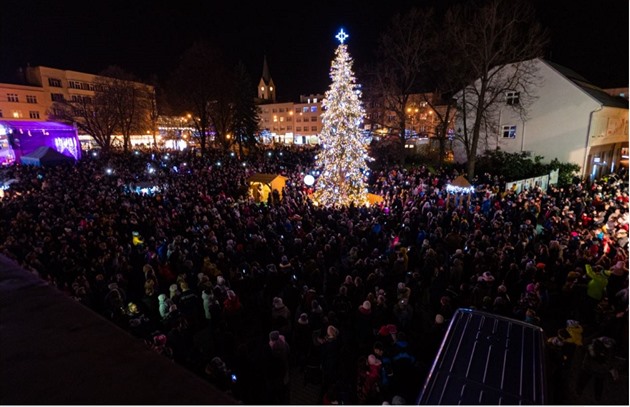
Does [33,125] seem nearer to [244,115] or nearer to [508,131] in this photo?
[244,115]

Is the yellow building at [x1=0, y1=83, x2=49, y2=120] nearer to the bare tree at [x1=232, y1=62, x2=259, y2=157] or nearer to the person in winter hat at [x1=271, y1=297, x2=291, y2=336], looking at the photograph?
the bare tree at [x1=232, y1=62, x2=259, y2=157]

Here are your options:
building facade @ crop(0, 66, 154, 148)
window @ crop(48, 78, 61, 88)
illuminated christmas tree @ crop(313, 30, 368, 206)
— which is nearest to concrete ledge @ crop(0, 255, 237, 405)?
illuminated christmas tree @ crop(313, 30, 368, 206)

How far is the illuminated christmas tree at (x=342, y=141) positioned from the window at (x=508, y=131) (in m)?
13.6

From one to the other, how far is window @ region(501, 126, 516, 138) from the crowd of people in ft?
35.0

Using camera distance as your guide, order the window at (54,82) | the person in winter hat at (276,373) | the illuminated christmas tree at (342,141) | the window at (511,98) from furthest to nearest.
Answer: the window at (54,82) → the window at (511,98) → the illuminated christmas tree at (342,141) → the person in winter hat at (276,373)

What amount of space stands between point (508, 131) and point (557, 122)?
2.88m

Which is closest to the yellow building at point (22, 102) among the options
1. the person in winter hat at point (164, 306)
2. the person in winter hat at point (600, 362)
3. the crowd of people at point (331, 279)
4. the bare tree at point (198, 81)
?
the bare tree at point (198, 81)

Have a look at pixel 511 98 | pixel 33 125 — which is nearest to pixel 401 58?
pixel 511 98

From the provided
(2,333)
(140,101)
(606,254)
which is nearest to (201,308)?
(2,333)

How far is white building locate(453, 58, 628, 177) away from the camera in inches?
846

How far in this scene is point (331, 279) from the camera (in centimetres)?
782

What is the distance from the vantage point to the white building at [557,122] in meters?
21.5

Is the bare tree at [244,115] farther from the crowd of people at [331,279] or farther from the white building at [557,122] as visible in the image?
the crowd of people at [331,279]

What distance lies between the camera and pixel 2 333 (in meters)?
1.43
